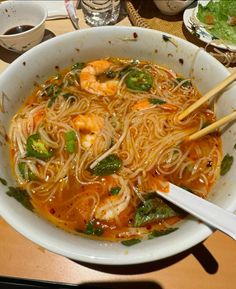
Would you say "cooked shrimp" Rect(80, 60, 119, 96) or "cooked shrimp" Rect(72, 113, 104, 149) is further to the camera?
"cooked shrimp" Rect(80, 60, 119, 96)

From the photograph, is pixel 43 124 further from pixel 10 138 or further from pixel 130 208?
pixel 130 208

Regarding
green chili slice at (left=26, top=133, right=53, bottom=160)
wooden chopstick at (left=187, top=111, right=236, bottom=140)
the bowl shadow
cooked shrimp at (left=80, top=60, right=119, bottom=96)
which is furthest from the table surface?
cooked shrimp at (left=80, top=60, right=119, bottom=96)

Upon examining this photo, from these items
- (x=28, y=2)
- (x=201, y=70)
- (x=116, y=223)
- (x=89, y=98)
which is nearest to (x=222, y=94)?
(x=201, y=70)

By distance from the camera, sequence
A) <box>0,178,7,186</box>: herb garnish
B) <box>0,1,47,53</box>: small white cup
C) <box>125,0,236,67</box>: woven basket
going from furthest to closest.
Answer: <box>125,0,236,67</box>: woven basket < <box>0,1,47,53</box>: small white cup < <box>0,178,7,186</box>: herb garnish

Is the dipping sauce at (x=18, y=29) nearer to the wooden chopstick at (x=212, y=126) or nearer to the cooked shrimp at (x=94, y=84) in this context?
the cooked shrimp at (x=94, y=84)

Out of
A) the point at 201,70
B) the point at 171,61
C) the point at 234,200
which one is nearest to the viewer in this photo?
the point at 234,200

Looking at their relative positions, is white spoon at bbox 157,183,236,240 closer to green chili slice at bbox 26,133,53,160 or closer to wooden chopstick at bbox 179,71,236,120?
wooden chopstick at bbox 179,71,236,120
